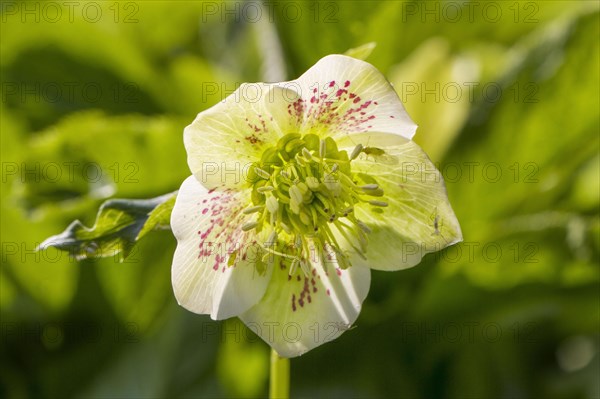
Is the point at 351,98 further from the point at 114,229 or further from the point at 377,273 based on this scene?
the point at 377,273

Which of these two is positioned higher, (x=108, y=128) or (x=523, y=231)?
(x=108, y=128)

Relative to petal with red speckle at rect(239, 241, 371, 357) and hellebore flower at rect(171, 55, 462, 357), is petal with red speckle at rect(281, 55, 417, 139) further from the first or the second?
petal with red speckle at rect(239, 241, 371, 357)

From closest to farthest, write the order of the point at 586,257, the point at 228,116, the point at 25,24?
the point at 228,116
the point at 586,257
the point at 25,24

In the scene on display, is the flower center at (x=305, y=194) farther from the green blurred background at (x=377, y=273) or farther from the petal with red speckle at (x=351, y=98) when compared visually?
the green blurred background at (x=377, y=273)

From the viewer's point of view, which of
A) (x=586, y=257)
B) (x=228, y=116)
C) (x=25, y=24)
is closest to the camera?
(x=228, y=116)

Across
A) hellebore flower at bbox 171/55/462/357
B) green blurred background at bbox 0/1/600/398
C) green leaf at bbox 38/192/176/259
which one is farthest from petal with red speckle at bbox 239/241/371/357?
green blurred background at bbox 0/1/600/398

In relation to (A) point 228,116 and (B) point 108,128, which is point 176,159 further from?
(A) point 228,116

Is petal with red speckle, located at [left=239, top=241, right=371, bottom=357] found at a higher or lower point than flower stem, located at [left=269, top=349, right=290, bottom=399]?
higher

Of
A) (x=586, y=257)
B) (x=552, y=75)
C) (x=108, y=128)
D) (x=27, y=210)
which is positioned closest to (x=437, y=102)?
(x=552, y=75)
